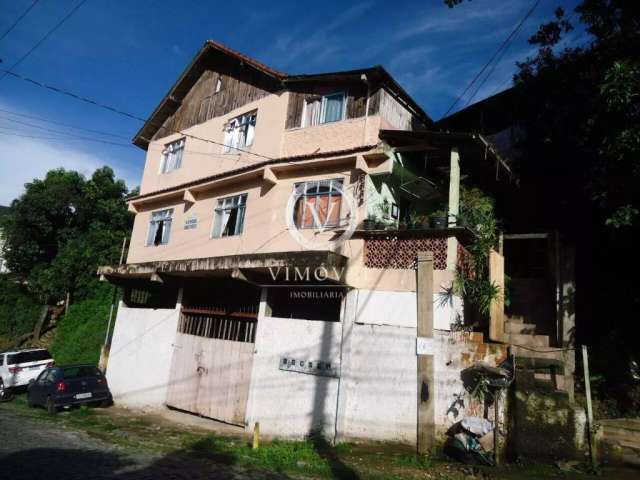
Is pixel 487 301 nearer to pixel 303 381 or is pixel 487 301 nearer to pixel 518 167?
pixel 303 381

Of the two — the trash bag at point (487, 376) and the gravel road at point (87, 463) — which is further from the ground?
the trash bag at point (487, 376)

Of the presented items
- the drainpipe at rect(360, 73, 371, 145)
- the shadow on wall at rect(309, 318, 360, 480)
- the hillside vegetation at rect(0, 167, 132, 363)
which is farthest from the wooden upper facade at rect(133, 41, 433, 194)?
the hillside vegetation at rect(0, 167, 132, 363)

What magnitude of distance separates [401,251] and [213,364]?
6.13m

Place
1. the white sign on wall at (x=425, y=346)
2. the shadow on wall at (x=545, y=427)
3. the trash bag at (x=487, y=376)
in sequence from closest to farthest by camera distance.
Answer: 1. the shadow on wall at (x=545, y=427)
2. the trash bag at (x=487, y=376)
3. the white sign on wall at (x=425, y=346)

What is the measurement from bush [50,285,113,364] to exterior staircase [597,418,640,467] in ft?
57.0

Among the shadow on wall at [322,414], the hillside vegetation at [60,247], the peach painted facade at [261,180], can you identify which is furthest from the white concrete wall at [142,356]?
the hillside vegetation at [60,247]

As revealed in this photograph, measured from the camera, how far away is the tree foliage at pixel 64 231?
904 inches

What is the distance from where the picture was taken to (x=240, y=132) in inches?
567

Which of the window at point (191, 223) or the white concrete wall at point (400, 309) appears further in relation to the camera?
the window at point (191, 223)

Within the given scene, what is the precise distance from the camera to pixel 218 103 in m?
15.5

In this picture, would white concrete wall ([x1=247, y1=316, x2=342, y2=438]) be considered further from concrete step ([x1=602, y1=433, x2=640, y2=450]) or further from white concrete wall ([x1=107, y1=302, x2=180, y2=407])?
concrete step ([x1=602, y1=433, x2=640, y2=450])

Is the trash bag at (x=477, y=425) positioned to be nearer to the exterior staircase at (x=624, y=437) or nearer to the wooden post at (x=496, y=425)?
the wooden post at (x=496, y=425)

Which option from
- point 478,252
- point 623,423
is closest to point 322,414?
point 478,252

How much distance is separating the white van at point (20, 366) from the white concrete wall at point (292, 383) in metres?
10.9
